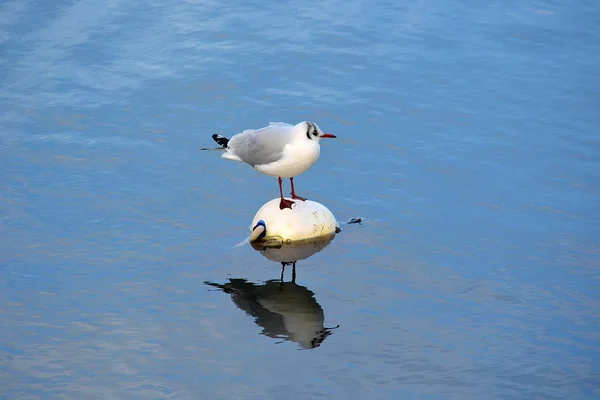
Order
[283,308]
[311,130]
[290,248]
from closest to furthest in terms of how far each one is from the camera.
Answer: [283,308], [311,130], [290,248]

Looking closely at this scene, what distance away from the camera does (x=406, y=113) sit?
52.5 ft

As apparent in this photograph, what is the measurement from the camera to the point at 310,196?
13555mm

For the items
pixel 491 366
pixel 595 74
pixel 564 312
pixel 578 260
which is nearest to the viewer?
pixel 491 366

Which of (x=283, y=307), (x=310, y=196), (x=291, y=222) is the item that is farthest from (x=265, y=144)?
(x=283, y=307)

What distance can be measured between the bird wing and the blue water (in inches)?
39.0

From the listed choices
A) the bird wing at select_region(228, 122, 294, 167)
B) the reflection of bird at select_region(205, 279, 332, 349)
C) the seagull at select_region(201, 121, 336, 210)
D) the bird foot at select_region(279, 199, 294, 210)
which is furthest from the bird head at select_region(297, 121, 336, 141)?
the reflection of bird at select_region(205, 279, 332, 349)

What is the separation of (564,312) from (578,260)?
123cm

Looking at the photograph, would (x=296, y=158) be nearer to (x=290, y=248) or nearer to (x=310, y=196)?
(x=290, y=248)

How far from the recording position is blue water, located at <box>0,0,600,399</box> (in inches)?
397

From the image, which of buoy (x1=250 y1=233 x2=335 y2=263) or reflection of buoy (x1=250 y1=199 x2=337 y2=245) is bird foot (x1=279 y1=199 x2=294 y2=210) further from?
buoy (x1=250 y1=233 x2=335 y2=263)

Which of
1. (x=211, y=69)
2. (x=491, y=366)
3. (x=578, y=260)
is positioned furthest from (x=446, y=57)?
(x=491, y=366)

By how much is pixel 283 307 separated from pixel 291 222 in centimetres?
151

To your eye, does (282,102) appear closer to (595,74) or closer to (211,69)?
(211,69)

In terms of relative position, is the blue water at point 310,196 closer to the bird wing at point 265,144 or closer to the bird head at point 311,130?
the bird wing at point 265,144
